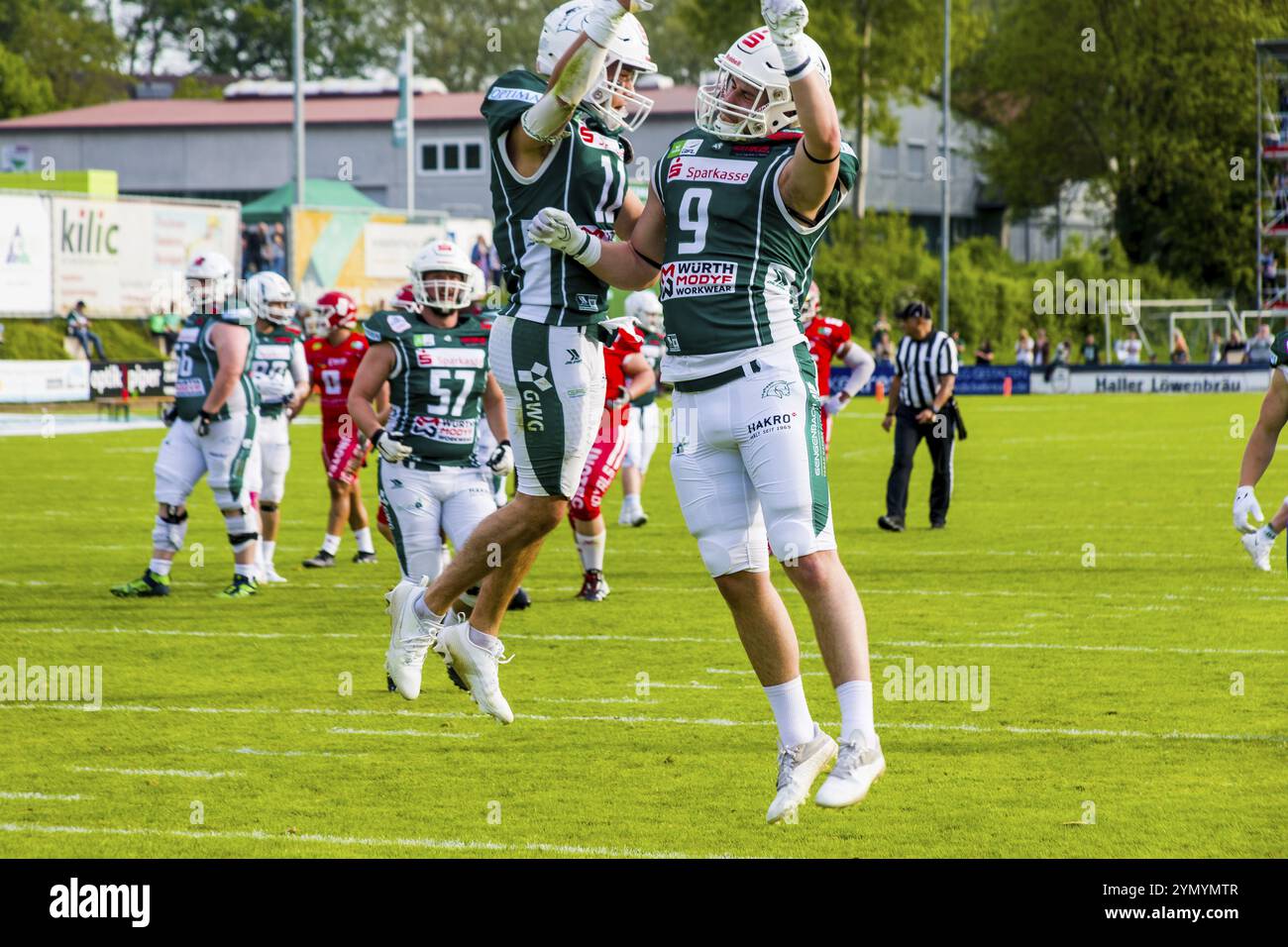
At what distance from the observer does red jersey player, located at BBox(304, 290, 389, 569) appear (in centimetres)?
1393

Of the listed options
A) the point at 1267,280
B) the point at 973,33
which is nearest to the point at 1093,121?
the point at 973,33

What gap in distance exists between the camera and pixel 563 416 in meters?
6.83

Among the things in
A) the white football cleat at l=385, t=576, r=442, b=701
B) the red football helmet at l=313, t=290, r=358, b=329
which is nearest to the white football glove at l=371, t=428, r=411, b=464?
the white football cleat at l=385, t=576, r=442, b=701

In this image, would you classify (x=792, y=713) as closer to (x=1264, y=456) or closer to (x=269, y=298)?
(x=1264, y=456)

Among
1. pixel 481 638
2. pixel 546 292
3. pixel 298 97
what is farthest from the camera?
pixel 298 97

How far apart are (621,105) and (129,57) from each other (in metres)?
87.3

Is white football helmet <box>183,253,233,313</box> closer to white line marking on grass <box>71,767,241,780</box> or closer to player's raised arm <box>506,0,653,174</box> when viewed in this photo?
white line marking on grass <box>71,767,241,780</box>

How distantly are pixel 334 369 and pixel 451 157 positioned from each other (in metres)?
54.3

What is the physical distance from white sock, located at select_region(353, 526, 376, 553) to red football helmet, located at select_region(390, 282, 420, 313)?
136 inches

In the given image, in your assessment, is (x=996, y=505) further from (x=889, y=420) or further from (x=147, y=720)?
(x=147, y=720)

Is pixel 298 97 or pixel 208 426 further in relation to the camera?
pixel 298 97

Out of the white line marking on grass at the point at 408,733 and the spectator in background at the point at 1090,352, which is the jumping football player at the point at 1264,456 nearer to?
the white line marking on grass at the point at 408,733

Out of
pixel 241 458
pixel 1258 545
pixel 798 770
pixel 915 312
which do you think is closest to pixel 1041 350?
pixel 915 312

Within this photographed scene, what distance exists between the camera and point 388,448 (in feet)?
29.9
